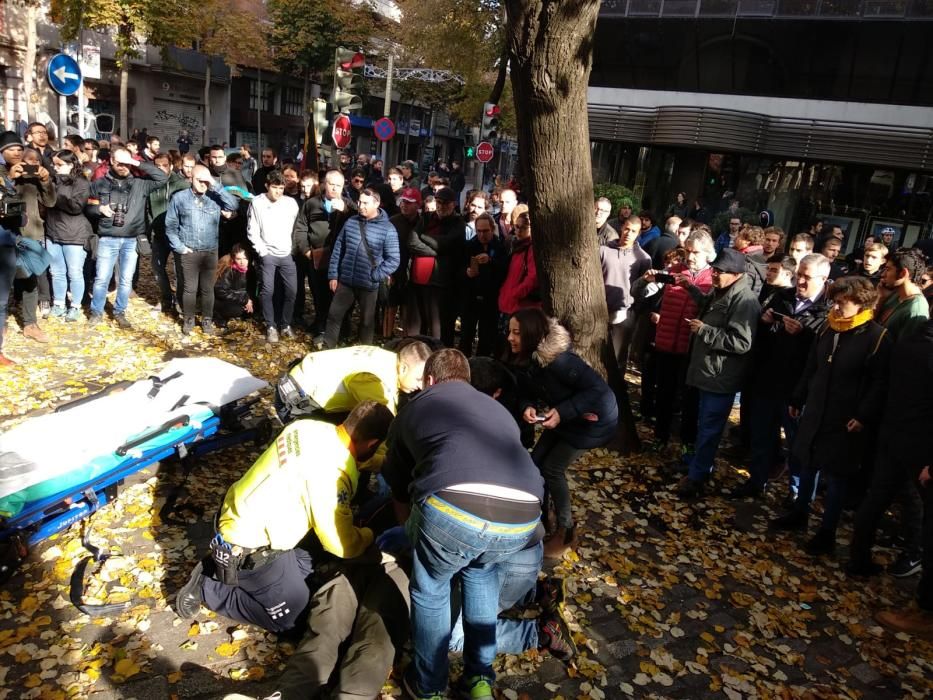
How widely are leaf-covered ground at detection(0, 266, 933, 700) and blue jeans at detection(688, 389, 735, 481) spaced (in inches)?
14.1

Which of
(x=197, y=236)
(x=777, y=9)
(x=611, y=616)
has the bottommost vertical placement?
(x=611, y=616)

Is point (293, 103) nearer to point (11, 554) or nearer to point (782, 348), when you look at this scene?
point (782, 348)

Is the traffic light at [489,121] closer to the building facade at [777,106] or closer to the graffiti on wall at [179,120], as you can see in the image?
the building facade at [777,106]

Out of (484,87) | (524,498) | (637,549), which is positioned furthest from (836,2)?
(524,498)

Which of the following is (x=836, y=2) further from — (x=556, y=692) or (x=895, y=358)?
(x=556, y=692)

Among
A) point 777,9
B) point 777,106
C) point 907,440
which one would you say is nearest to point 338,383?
point 907,440

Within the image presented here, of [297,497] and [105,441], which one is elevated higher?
[297,497]

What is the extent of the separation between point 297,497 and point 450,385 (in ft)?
3.13

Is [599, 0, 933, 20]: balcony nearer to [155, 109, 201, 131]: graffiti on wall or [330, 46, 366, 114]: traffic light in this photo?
[330, 46, 366, 114]: traffic light

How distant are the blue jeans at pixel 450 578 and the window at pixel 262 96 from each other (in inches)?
1671

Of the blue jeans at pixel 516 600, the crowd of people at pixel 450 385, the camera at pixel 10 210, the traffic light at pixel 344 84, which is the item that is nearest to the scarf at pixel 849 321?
the crowd of people at pixel 450 385

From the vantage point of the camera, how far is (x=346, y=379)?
4.28 metres

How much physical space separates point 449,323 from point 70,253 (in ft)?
14.3

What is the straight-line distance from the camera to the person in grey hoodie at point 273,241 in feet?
24.5
